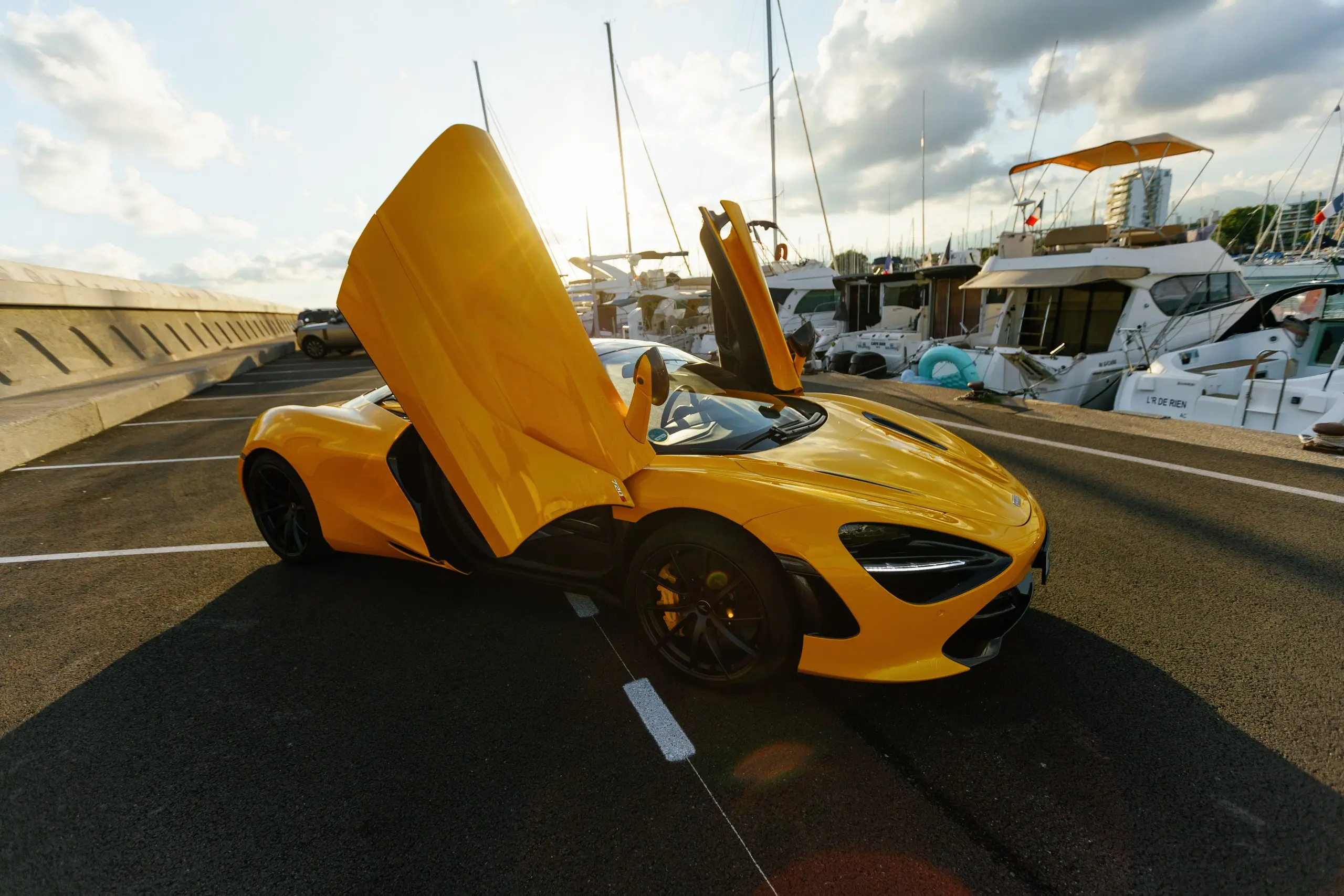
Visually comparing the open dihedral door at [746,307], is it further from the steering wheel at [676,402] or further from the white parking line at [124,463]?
the white parking line at [124,463]

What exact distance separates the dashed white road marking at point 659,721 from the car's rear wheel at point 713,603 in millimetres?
138

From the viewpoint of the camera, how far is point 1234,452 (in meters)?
4.58

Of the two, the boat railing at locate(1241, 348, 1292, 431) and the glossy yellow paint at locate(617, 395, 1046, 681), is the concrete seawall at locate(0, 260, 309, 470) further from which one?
the boat railing at locate(1241, 348, 1292, 431)

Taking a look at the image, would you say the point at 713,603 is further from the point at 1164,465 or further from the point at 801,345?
the point at 1164,465

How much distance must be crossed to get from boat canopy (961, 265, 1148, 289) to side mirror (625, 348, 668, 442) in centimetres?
1146

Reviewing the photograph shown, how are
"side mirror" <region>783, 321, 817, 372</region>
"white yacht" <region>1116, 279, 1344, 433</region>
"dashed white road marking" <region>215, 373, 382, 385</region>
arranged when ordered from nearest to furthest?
"side mirror" <region>783, 321, 817, 372</region>
"white yacht" <region>1116, 279, 1344, 433</region>
"dashed white road marking" <region>215, 373, 382, 385</region>

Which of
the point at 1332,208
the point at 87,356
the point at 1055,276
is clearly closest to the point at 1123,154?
the point at 1055,276

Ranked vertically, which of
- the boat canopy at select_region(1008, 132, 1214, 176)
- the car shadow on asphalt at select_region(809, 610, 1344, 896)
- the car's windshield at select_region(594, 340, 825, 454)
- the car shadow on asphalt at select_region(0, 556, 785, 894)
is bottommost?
the car shadow on asphalt at select_region(809, 610, 1344, 896)

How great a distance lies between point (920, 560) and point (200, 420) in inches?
369

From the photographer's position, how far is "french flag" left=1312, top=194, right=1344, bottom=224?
19.6m

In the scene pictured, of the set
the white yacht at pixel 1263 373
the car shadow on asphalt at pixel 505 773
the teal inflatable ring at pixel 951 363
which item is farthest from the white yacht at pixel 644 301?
the car shadow on asphalt at pixel 505 773

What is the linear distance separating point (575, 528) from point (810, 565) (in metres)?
1.04

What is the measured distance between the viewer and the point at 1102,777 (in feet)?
5.97

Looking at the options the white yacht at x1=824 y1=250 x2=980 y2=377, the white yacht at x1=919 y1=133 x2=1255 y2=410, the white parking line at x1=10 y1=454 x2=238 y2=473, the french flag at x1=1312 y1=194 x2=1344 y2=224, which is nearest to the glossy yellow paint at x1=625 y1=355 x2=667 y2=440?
the white parking line at x1=10 y1=454 x2=238 y2=473
